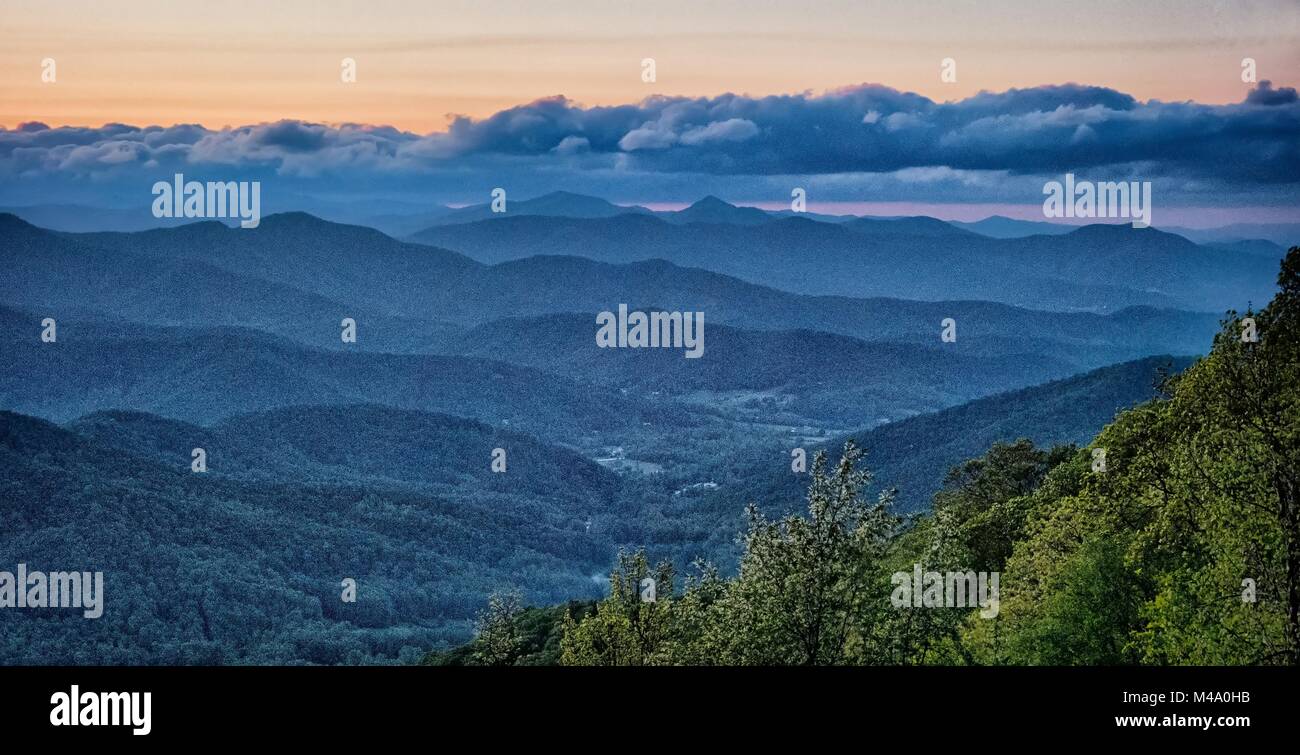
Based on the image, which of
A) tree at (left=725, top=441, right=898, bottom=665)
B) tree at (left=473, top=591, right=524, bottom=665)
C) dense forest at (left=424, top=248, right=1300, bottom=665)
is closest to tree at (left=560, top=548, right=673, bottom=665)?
dense forest at (left=424, top=248, right=1300, bottom=665)

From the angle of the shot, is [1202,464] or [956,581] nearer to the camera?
[1202,464]

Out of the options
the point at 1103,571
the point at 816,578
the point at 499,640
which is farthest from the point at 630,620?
the point at 499,640

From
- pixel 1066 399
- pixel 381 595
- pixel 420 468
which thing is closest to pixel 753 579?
pixel 381 595

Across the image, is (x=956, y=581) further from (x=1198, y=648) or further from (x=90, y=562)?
(x=90, y=562)

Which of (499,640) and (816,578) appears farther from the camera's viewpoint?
(499,640)

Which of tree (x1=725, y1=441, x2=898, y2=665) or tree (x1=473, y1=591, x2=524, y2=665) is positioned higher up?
tree (x1=725, y1=441, x2=898, y2=665)

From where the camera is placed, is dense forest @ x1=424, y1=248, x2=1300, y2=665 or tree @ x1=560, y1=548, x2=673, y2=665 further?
tree @ x1=560, y1=548, x2=673, y2=665

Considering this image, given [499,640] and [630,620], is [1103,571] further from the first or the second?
[499,640]

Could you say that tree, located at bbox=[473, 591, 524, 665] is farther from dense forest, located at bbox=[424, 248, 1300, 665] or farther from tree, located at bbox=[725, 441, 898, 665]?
tree, located at bbox=[725, 441, 898, 665]
